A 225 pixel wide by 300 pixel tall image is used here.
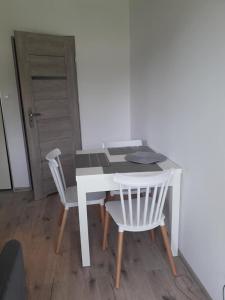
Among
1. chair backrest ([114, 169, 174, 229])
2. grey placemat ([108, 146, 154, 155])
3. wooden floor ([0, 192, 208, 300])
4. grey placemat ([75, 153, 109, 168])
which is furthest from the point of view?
grey placemat ([108, 146, 154, 155])

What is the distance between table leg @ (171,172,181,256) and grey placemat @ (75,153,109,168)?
0.54 meters

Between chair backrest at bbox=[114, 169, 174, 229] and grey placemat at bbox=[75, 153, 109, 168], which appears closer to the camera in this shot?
A: chair backrest at bbox=[114, 169, 174, 229]

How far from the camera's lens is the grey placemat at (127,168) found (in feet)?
5.92

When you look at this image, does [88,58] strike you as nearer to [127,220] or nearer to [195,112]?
[195,112]

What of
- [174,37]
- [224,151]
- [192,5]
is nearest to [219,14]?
[192,5]

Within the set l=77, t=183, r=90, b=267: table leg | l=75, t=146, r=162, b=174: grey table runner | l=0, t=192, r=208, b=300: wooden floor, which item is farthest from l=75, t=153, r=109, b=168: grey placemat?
l=0, t=192, r=208, b=300: wooden floor

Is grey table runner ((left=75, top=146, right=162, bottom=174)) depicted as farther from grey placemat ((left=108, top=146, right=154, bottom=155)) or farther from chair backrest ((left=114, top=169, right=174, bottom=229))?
chair backrest ((left=114, top=169, right=174, bottom=229))

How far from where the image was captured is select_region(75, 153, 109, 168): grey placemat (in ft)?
6.40

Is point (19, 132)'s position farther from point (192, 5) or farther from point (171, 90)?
point (192, 5)

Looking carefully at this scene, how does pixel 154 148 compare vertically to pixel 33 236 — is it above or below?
above

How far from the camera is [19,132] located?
3.20m

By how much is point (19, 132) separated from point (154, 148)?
1.79 meters

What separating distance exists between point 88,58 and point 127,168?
1961mm

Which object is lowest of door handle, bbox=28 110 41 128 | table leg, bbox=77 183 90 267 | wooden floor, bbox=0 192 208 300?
wooden floor, bbox=0 192 208 300
